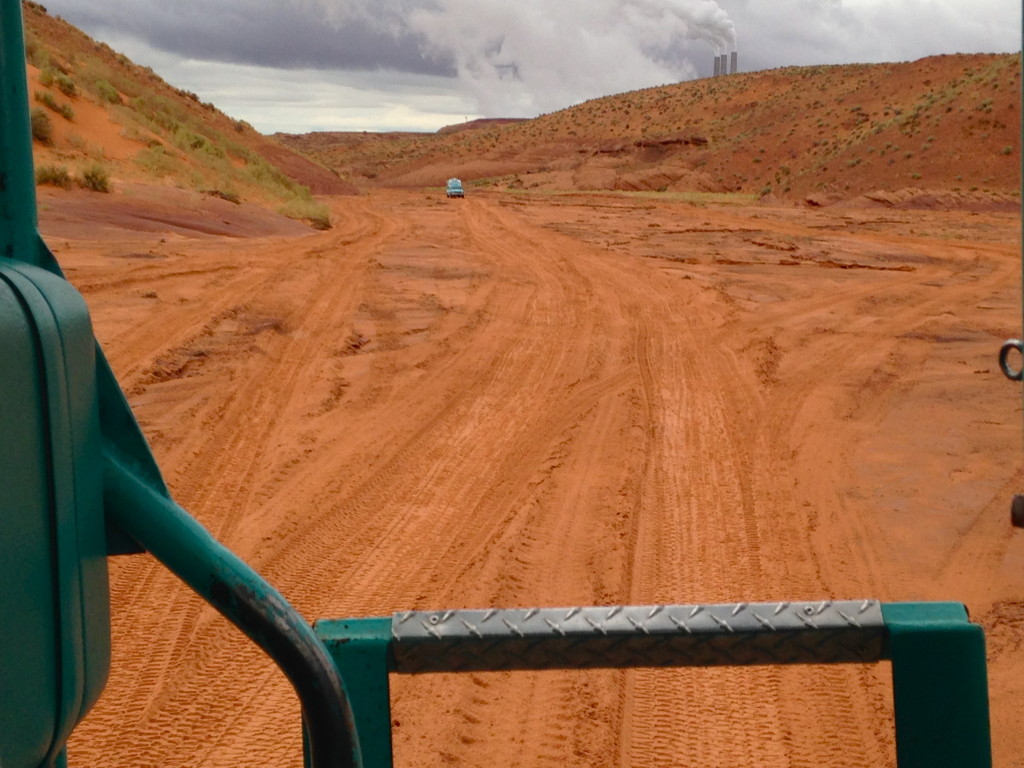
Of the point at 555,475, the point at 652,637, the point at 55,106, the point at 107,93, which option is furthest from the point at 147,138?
the point at 652,637

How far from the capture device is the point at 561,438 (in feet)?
27.2

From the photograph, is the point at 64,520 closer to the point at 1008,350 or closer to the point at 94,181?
the point at 1008,350

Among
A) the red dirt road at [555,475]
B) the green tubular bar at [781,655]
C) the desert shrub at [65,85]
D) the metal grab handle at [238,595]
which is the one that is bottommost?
the red dirt road at [555,475]

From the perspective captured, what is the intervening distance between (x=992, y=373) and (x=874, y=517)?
15.6ft

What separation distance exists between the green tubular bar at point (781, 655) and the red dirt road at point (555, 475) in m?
2.02

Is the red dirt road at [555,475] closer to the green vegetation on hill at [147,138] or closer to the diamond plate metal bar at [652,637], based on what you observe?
the diamond plate metal bar at [652,637]

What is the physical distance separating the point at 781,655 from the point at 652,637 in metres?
0.25

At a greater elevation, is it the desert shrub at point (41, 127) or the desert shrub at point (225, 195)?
the desert shrub at point (41, 127)

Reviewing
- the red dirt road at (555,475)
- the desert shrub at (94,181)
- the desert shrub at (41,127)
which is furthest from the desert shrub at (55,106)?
the red dirt road at (555,475)

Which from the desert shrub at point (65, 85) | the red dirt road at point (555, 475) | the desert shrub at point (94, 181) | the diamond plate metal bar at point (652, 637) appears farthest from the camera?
the desert shrub at point (65, 85)

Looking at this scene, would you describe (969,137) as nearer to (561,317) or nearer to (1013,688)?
(561,317)

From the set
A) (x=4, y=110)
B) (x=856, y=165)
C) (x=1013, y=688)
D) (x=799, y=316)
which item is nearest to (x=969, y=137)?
(x=856, y=165)

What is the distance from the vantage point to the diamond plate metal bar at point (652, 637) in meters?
2.01

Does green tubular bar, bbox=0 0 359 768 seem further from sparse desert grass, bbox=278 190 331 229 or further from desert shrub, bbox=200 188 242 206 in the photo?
sparse desert grass, bbox=278 190 331 229
